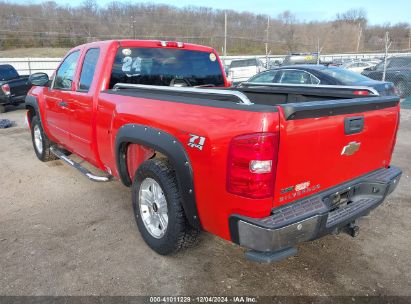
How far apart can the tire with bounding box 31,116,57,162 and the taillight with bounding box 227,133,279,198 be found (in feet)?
14.5

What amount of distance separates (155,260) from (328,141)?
A: 1.78 meters

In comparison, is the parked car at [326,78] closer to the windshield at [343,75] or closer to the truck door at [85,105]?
the windshield at [343,75]

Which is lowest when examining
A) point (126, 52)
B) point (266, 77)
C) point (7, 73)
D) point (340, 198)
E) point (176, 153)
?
point (7, 73)

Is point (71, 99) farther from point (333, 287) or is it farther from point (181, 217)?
point (333, 287)

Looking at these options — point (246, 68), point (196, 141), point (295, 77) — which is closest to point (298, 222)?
point (196, 141)

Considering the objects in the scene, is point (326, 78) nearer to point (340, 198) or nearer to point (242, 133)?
point (340, 198)

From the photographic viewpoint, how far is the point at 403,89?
45.2 feet

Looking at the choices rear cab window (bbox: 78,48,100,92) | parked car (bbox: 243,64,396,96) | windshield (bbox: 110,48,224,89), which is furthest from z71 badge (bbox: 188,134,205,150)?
parked car (bbox: 243,64,396,96)

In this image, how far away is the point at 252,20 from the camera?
39344 millimetres

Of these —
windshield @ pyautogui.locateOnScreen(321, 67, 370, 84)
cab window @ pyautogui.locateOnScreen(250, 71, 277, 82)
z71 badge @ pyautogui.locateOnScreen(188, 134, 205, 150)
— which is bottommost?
cab window @ pyautogui.locateOnScreen(250, 71, 277, 82)

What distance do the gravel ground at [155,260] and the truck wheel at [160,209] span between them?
18 cm

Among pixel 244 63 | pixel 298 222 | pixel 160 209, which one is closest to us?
pixel 298 222

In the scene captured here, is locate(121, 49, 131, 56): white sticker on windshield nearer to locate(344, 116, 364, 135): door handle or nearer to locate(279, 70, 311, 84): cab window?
locate(344, 116, 364, 135): door handle

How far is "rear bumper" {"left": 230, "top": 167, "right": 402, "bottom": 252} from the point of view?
88.1 inches
